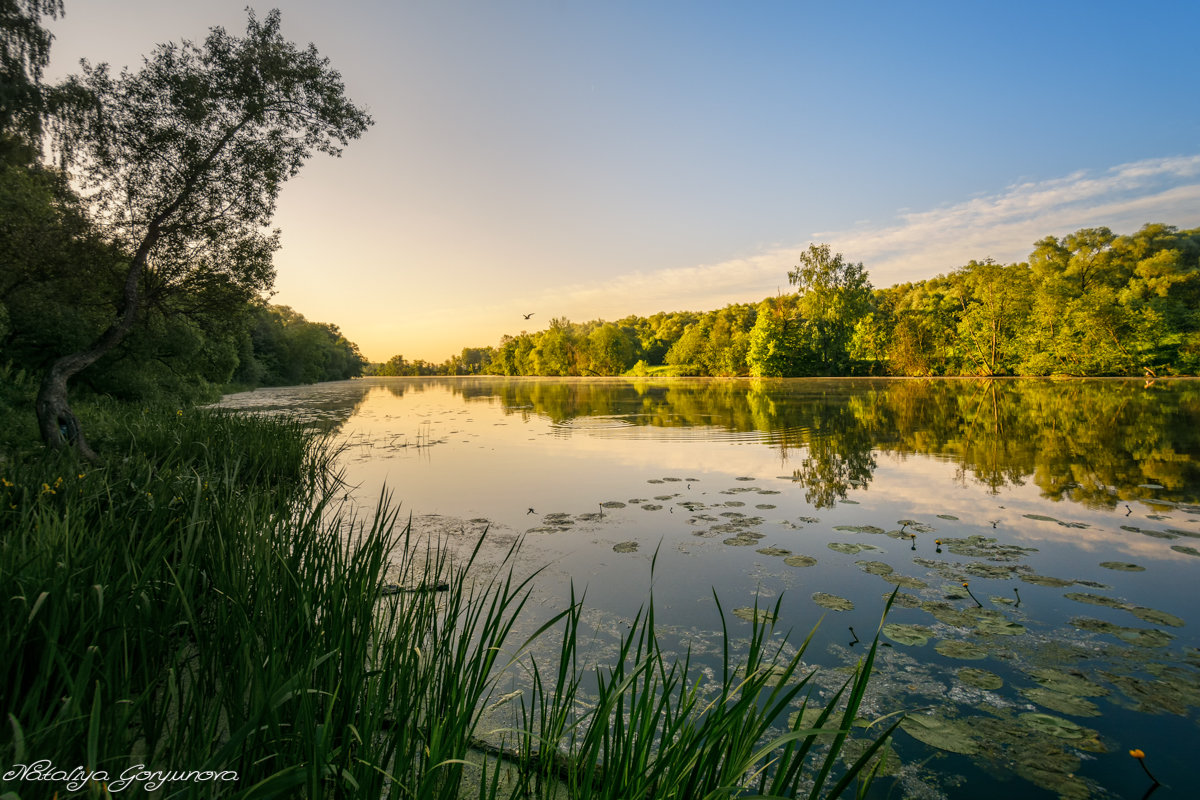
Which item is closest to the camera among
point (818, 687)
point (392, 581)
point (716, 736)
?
point (716, 736)

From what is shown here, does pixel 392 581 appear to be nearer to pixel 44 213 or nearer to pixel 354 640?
pixel 354 640

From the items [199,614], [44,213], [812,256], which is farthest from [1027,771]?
[812,256]

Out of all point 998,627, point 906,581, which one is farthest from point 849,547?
point 998,627

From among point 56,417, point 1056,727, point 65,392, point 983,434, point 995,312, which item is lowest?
point 983,434


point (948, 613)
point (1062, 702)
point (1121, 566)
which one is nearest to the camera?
point (1062, 702)

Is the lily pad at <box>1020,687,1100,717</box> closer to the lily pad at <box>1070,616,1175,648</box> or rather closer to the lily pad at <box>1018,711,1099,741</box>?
the lily pad at <box>1018,711,1099,741</box>

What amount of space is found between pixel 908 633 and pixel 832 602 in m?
0.53

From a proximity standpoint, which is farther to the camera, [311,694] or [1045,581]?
[1045,581]

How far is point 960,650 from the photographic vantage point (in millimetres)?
3090

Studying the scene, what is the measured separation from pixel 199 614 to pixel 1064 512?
793 cm

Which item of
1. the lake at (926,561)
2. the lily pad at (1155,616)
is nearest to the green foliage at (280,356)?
the lake at (926,561)

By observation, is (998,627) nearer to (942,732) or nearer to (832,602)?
(832,602)

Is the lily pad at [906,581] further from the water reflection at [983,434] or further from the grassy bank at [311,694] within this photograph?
the water reflection at [983,434]

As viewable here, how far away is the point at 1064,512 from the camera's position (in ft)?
19.2
